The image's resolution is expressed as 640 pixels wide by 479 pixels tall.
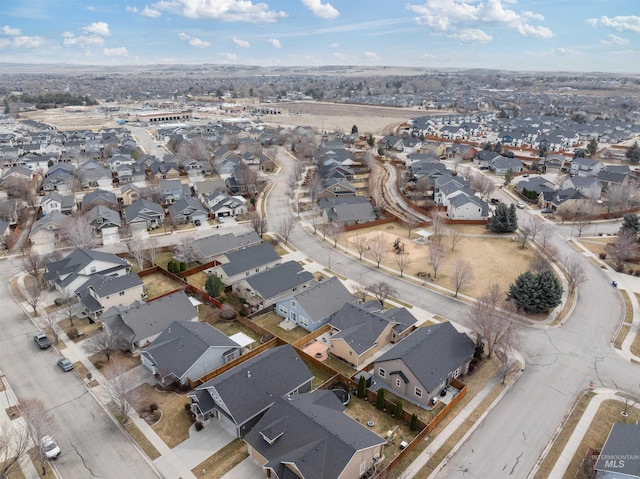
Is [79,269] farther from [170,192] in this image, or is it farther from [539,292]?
[539,292]

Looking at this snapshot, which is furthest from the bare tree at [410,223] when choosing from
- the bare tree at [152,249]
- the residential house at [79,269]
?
the residential house at [79,269]

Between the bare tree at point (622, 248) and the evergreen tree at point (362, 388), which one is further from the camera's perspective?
the bare tree at point (622, 248)

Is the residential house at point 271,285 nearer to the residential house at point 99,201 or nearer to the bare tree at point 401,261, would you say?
the bare tree at point 401,261

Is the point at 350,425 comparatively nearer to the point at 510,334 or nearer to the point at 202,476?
the point at 202,476

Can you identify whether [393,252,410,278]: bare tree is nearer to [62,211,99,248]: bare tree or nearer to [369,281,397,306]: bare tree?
[369,281,397,306]: bare tree

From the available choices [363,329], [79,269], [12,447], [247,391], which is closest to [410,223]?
[363,329]
